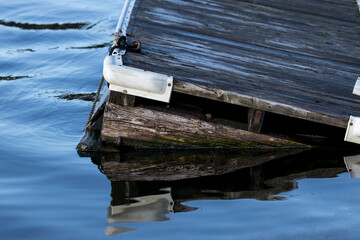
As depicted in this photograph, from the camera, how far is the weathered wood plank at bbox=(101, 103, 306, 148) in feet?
16.5

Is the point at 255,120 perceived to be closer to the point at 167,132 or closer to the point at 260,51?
the point at 167,132

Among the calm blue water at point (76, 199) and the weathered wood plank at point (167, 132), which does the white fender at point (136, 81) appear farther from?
the calm blue water at point (76, 199)

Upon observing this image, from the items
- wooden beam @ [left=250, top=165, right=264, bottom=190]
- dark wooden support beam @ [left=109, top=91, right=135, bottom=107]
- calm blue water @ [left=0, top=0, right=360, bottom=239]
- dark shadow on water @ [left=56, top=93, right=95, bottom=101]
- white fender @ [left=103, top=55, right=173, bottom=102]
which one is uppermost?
white fender @ [left=103, top=55, right=173, bottom=102]

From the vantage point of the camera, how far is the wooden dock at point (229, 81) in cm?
499

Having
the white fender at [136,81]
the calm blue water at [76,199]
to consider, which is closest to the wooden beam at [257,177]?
the calm blue water at [76,199]

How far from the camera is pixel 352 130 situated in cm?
486

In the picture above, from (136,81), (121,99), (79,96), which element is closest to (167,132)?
(121,99)

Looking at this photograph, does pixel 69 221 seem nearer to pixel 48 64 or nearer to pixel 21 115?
pixel 21 115

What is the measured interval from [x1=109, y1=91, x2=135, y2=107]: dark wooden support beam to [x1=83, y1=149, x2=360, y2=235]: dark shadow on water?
48cm

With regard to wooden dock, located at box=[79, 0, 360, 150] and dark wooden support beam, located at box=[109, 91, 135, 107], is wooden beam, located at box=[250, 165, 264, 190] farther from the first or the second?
dark wooden support beam, located at box=[109, 91, 135, 107]

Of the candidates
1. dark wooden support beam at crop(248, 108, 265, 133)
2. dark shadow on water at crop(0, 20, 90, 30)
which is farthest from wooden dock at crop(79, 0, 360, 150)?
dark shadow on water at crop(0, 20, 90, 30)

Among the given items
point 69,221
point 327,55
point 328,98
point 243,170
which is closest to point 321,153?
point 328,98

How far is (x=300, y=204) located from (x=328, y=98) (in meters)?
1.35

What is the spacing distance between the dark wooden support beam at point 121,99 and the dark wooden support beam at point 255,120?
1077 millimetres
